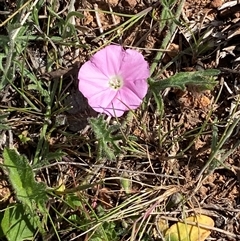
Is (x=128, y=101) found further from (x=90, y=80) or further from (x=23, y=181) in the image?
(x=23, y=181)

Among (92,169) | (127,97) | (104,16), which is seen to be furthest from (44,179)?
(104,16)

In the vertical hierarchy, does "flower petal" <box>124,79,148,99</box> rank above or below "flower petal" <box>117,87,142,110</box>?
above

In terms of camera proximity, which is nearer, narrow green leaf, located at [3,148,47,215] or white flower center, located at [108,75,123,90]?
narrow green leaf, located at [3,148,47,215]

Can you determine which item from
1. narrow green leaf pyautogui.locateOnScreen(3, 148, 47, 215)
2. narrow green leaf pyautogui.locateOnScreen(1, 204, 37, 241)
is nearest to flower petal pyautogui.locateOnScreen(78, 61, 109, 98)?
narrow green leaf pyautogui.locateOnScreen(3, 148, 47, 215)

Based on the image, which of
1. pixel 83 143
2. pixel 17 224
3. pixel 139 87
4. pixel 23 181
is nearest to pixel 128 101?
pixel 139 87

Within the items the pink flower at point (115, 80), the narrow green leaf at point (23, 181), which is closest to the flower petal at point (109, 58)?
the pink flower at point (115, 80)

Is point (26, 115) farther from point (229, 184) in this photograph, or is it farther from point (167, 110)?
point (229, 184)

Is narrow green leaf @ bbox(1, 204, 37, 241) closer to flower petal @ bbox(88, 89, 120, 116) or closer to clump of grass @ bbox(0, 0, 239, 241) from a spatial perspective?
clump of grass @ bbox(0, 0, 239, 241)

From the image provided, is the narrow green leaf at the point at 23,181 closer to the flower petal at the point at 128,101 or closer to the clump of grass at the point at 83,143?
the clump of grass at the point at 83,143
